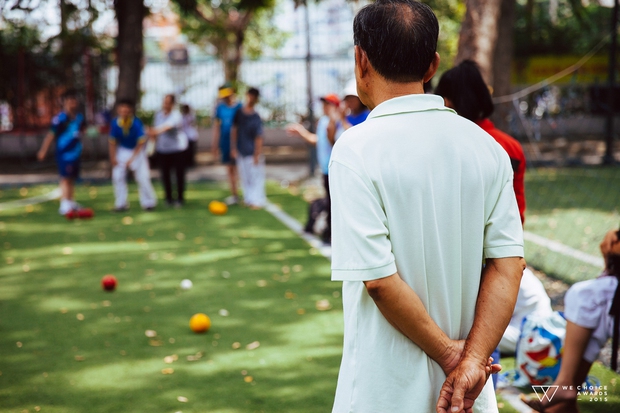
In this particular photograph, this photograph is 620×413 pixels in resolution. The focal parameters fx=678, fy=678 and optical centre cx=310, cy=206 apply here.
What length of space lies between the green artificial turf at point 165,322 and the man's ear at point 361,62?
105 inches

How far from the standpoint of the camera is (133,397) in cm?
428

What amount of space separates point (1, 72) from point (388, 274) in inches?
845

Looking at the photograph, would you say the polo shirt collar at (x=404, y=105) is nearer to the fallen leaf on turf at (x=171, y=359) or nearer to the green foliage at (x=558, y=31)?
the fallen leaf on turf at (x=171, y=359)

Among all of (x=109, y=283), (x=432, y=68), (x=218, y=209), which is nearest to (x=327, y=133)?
(x=109, y=283)

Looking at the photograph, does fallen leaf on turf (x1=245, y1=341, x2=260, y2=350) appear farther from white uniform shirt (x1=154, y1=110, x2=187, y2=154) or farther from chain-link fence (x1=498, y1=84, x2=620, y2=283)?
white uniform shirt (x1=154, y1=110, x2=187, y2=154)

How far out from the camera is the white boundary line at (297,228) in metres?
8.52

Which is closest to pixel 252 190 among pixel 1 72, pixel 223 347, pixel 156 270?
pixel 156 270

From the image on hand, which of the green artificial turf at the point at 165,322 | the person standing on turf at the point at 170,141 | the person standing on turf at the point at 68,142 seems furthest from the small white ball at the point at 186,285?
the person standing on turf at the point at 170,141

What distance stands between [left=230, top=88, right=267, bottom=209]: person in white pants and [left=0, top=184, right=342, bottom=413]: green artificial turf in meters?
1.99

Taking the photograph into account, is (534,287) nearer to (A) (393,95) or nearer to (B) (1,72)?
(A) (393,95)

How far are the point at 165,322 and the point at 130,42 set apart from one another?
1188cm

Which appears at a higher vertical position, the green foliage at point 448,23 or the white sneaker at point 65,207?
the green foliage at point 448,23

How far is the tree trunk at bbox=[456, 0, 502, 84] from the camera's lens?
380 inches

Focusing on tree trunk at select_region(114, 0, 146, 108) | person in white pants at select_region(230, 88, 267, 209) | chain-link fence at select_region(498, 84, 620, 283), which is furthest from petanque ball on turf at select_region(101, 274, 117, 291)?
tree trunk at select_region(114, 0, 146, 108)
